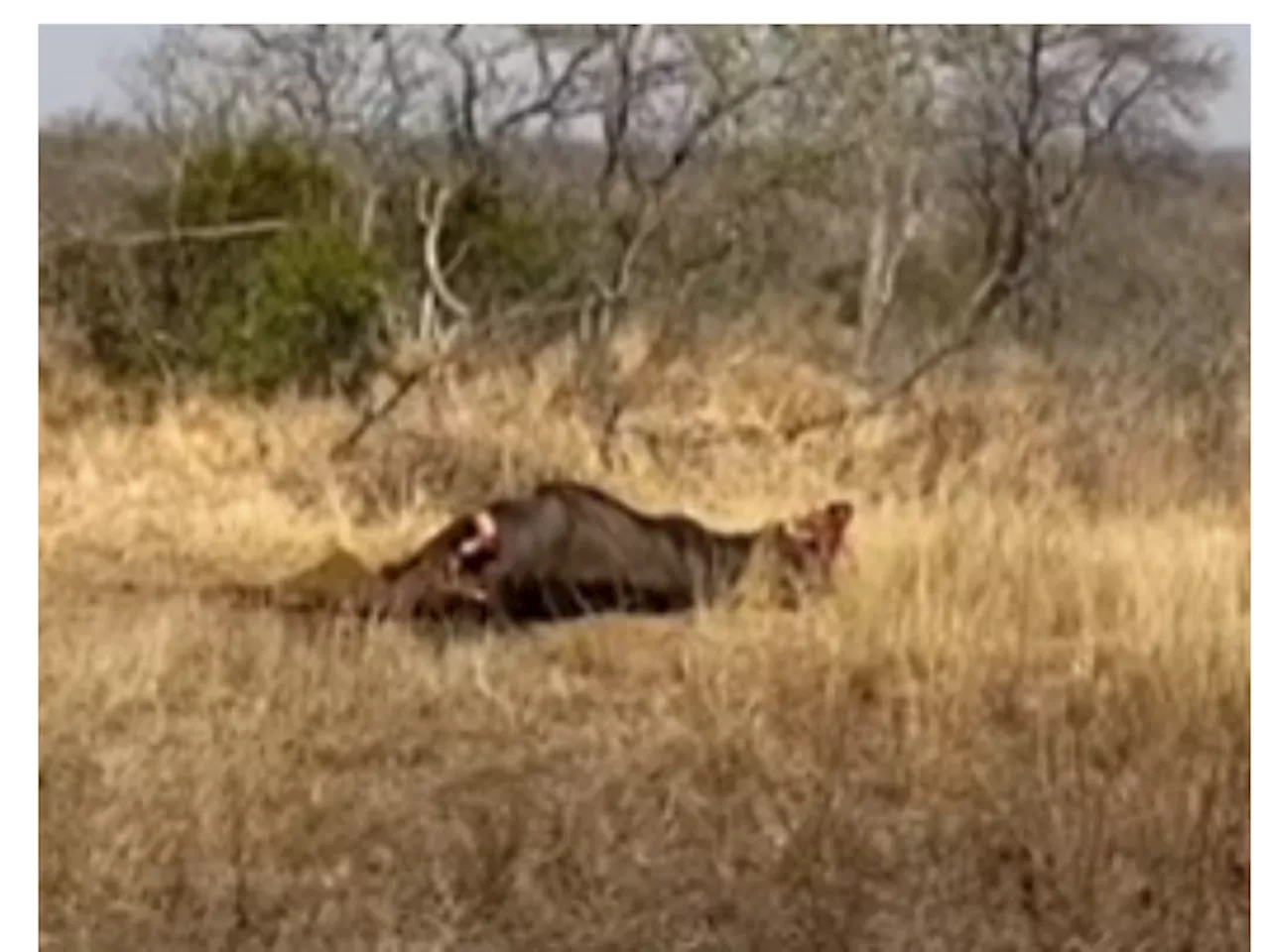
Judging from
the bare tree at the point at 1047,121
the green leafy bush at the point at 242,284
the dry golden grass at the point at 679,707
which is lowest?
the dry golden grass at the point at 679,707

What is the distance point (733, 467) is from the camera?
5457 millimetres

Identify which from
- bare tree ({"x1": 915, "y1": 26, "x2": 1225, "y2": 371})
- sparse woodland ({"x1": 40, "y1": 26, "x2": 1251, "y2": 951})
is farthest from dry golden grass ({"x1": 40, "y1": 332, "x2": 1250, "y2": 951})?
bare tree ({"x1": 915, "y1": 26, "x2": 1225, "y2": 371})

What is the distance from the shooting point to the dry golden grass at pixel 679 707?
5.20 m

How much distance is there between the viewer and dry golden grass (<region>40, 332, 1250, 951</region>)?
17.1 feet

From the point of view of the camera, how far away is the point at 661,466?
5465 millimetres

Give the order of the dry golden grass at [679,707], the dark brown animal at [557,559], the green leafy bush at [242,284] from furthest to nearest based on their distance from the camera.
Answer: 1. the dark brown animal at [557,559]
2. the green leafy bush at [242,284]
3. the dry golden grass at [679,707]

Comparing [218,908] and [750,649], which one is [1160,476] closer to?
[750,649]

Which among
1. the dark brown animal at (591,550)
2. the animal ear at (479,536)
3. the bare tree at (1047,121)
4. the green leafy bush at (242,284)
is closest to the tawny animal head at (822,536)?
the dark brown animal at (591,550)

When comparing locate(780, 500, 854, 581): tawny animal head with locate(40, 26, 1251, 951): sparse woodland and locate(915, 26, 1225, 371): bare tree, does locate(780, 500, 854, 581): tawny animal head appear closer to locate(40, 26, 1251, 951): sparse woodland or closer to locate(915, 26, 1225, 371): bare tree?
locate(40, 26, 1251, 951): sparse woodland

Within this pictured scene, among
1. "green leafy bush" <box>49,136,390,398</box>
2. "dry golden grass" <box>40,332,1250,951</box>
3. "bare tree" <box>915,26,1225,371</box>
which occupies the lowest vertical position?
"dry golden grass" <box>40,332,1250,951</box>

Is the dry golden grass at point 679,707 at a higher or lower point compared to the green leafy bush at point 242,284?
lower

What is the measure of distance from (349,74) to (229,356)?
46 centimetres

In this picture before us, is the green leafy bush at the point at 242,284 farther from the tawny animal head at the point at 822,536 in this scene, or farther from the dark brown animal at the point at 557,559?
the tawny animal head at the point at 822,536

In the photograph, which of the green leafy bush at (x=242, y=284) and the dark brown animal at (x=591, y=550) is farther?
the dark brown animal at (x=591, y=550)
